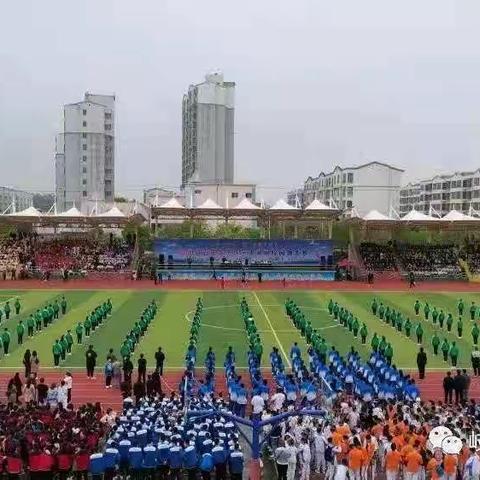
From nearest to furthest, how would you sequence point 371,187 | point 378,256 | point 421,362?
point 421,362 → point 378,256 → point 371,187

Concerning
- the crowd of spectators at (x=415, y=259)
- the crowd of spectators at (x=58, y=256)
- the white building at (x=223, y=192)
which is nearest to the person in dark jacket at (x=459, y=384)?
the crowd of spectators at (x=415, y=259)

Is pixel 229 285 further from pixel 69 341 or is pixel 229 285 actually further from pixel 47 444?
pixel 47 444

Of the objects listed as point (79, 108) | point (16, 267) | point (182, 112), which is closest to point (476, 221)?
point (16, 267)

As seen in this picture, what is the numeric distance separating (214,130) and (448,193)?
35.5 m

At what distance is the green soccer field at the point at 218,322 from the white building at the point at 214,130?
6561 centimetres

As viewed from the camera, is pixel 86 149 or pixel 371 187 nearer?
pixel 371 187

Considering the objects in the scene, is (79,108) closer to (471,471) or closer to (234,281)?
(234,281)

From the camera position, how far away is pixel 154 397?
14.1 meters

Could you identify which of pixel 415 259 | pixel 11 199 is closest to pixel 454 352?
pixel 415 259

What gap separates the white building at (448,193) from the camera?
87500 mm

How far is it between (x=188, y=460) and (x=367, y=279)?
116 ft

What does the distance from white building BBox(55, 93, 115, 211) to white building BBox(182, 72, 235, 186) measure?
1391 centimetres

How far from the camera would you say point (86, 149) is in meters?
95.6

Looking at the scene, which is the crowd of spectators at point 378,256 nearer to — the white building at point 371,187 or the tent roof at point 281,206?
the tent roof at point 281,206
